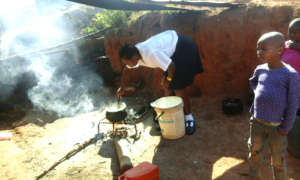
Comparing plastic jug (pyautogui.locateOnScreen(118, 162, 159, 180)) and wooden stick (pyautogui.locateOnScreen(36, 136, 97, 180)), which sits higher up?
plastic jug (pyautogui.locateOnScreen(118, 162, 159, 180))

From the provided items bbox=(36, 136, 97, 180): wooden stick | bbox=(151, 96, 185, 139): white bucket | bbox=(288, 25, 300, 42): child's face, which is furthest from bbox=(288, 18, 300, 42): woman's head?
bbox=(36, 136, 97, 180): wooden stick

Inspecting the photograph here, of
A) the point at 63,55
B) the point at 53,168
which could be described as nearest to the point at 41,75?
the point at 63,55

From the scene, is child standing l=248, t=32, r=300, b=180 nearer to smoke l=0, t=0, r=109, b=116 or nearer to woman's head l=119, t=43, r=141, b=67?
woman's head l=119, t=43, r=141, b=67

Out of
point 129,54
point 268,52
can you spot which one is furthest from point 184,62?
point 268,52

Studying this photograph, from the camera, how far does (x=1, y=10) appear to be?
17.9m

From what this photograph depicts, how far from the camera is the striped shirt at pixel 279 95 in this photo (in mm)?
2242

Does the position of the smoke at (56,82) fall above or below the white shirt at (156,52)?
below

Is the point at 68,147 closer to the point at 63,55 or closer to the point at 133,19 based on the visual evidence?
the point at 133,19

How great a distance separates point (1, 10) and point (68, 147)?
58.0 feet

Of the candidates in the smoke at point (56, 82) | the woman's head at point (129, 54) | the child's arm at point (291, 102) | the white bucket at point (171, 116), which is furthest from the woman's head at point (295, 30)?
the smoke at point (56, 82)

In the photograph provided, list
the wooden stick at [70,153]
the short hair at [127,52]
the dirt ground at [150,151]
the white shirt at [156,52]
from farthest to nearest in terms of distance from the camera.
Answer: the wooden stick at [70,153], the white shirt at [156,52], the short hair at [127,52], the dirt ground at [150,151]

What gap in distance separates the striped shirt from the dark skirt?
77.9 inches

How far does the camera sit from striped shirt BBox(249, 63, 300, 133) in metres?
2.24

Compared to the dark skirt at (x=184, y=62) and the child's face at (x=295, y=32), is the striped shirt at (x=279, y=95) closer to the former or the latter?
the child's face at (x=295, y=32)
